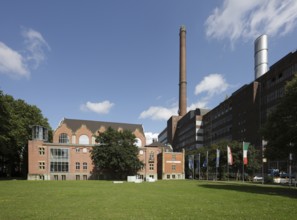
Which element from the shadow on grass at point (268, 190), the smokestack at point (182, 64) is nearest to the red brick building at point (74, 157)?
the shadow on grass at point (268, 190)

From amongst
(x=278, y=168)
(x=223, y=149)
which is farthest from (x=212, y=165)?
(x=278, y=168)

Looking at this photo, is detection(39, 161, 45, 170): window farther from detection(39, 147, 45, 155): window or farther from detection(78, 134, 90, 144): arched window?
detection(78, 134, 90, 144): arched window

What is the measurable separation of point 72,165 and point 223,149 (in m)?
43.3

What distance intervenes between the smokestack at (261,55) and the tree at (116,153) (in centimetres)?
6894

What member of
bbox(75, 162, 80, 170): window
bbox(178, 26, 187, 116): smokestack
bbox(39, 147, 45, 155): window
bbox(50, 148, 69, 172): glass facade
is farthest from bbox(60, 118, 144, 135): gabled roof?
bbox(178, 26, 187, 116): smokestack

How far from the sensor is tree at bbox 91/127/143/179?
245 feet

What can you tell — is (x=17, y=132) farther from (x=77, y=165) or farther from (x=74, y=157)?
(x=77, y=165)

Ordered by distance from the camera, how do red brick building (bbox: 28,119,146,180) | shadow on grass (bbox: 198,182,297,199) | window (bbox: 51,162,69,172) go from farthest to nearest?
window (bbox: 51,162,69,172) → red brick building (bbox: 28,119,146,180) → shadow on grass (bbox: 198,182,297,199)

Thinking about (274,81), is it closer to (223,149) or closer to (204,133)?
(223,149)

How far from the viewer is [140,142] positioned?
10769 centimetres

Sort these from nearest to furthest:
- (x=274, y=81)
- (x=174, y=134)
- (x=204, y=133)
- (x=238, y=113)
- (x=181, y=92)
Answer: (x=274, y=81) → (x=238, y=113) → (x=181, y=92) → (x=204, y=133) → (x=174, y=134)

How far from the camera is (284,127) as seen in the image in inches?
1419

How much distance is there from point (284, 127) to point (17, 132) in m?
60.5

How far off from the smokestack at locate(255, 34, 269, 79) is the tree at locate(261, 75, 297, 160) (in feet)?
289
